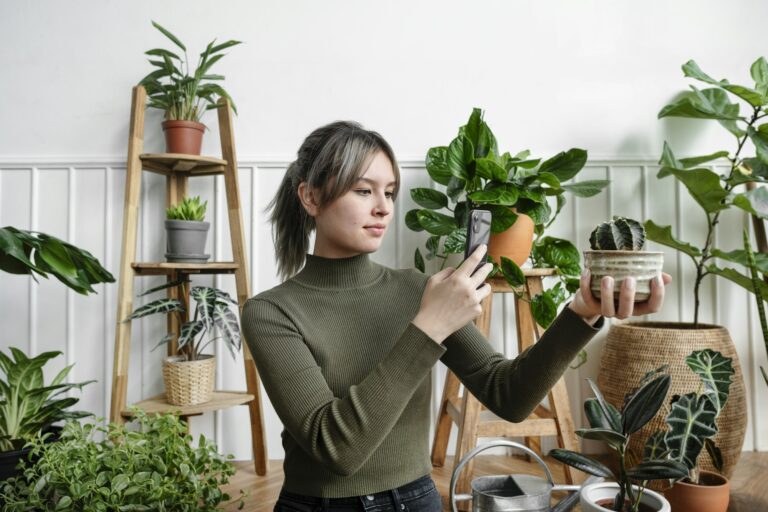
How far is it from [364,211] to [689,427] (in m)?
0.79

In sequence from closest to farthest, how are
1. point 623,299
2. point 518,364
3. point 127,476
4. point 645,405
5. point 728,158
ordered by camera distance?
point 623,299, point 645,405, point 518,364, point 127,476, point 728,158

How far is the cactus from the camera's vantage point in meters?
0.75

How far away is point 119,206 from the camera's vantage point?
83.0 inches

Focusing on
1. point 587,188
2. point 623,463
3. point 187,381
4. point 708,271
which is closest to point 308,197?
point 623,463

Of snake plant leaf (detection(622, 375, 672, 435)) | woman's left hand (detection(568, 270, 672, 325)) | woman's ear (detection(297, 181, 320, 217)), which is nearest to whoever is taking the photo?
woman's left hand (detection(568, 270, 672, 325))

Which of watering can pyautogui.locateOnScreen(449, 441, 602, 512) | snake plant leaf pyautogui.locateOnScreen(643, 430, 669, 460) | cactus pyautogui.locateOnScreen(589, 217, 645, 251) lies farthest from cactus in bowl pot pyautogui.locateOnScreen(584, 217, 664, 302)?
snake plant leaf pyautogui.locateOnScreen(643, 430, 669, 460)

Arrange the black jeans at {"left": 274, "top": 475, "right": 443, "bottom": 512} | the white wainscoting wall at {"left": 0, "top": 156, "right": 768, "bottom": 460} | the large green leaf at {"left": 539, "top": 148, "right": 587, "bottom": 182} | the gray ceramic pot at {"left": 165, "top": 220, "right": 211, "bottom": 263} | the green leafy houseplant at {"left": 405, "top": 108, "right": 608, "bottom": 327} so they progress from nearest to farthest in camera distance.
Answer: the black jeans at {"left": 274, "top": 475, "right": 443, "bottom": 512}
the green leafy houseplant at {"left": 405, "top": 108, "right": 608, "bottom": 327}
the large green leaf at {"left": 539, "top": 148, "right": 587, "bottom": 182}
the gray ceramic pot at {"left": 165, "top": 220, "right": 211, "bottom": 263}
the white wainscoting wall at {"left": 0, "top": 156, "right": 768, "bottom": 460}

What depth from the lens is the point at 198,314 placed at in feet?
6.28

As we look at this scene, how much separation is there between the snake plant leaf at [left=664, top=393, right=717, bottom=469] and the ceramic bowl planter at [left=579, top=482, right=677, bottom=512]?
25cm

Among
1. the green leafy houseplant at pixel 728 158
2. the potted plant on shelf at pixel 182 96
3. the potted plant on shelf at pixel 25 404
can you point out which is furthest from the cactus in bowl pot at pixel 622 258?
the potted plant on shelf at pixel 182 96

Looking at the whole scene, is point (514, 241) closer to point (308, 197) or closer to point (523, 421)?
point (523, 421)

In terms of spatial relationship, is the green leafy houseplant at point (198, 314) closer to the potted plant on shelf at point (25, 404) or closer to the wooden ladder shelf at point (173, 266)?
the wooden ladder shelf at point (173, 266)

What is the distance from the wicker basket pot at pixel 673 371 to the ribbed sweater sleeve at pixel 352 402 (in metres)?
1.24

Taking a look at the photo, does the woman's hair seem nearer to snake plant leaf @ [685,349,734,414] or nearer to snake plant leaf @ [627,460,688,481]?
snake plant leaf @ [627,460,688,481]
